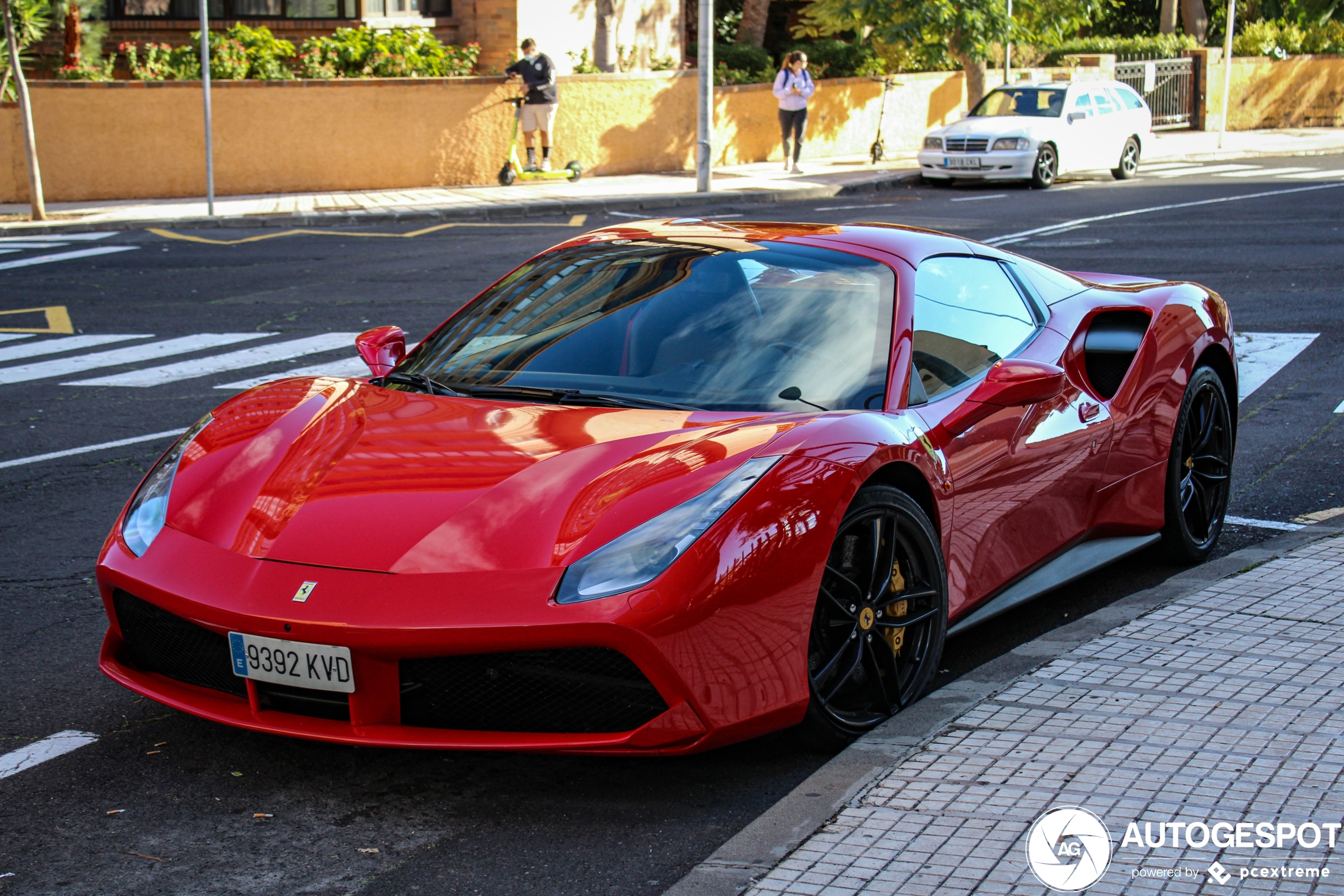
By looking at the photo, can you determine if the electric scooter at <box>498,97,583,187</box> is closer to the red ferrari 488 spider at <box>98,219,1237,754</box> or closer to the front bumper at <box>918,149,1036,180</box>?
the front bumper at <box>918,149,1036,180</box>

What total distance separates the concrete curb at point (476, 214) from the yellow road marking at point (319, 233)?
44 centimetres

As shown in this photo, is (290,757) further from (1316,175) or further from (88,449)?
(1316,175)

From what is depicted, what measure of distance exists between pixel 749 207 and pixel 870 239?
17.0m

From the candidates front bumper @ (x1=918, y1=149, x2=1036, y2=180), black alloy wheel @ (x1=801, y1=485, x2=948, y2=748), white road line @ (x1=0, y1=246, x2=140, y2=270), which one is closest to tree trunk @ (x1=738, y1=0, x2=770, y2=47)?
front bumper @ (x1=918, y1=149, x2=1036, y2=180)

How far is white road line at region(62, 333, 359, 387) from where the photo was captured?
966 cm

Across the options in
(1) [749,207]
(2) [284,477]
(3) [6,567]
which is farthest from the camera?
(1) [749,207]

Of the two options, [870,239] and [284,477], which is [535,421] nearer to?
[284,477]

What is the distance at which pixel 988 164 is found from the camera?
78.2ft

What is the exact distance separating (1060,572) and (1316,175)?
23.7 metres

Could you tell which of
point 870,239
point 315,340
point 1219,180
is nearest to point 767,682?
point 870,239

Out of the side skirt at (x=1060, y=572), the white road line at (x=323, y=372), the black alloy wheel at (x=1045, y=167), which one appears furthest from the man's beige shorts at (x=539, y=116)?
the side skirt at (x=1060, y=572)

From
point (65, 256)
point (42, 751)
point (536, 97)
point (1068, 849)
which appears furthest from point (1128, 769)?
point (536, 97)

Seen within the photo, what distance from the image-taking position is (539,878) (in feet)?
10.7

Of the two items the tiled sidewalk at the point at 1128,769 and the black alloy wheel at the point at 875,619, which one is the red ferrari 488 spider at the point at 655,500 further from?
the tiled sidewalk at the point at 1128,769
